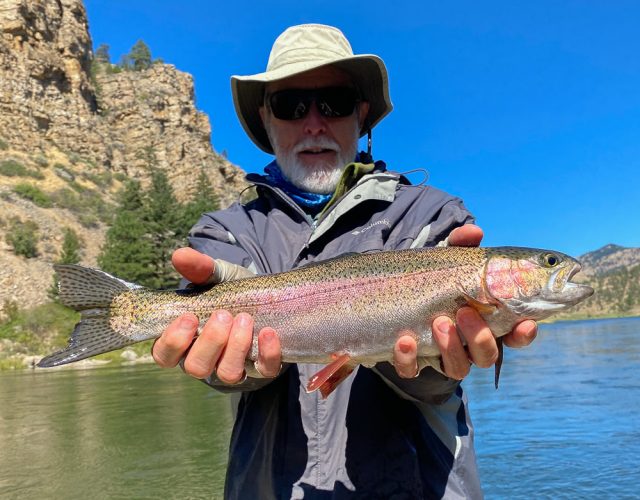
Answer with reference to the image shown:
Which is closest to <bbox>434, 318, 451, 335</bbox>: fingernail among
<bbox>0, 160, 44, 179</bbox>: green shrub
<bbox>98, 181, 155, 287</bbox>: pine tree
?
<bbox>98, 181, 155, 287</bbox>: pine tree

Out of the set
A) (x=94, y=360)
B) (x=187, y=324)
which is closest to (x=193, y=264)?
(x=187, y=324)

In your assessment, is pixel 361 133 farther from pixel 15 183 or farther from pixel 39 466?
pixel 15 183

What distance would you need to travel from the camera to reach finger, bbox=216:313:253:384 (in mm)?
2801

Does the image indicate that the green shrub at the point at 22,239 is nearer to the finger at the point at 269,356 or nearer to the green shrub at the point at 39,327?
the green shrub at the point at 39,327

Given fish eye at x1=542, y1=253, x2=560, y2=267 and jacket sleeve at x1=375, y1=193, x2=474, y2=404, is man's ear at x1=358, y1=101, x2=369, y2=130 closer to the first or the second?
jacket sleeve at x1=375, y1=193, x2=474, y2=404

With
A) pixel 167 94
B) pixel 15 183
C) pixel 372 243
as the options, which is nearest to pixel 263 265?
pixel 372 243

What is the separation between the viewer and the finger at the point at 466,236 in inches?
117

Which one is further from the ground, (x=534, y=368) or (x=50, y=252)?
(x=50, y=252)

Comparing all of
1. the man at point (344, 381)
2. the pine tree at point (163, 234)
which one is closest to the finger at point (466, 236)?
the man at point (344, 381)

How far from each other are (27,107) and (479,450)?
184 feet

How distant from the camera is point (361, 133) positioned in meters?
4.65

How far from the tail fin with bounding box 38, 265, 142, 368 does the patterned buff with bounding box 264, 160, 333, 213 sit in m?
1.24

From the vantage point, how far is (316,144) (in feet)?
13.0

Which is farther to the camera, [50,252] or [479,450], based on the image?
[50,252]
